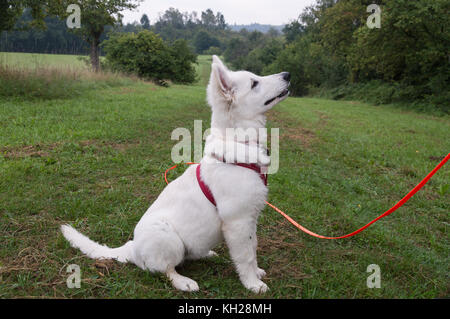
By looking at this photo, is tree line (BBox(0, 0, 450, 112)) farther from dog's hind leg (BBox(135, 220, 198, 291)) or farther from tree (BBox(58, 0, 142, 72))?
dog's hind leg (BBox(135, 220, 198, 291))

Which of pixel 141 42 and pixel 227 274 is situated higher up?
pixel 141 42

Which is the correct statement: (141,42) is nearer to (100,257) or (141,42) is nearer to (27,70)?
(27,70)

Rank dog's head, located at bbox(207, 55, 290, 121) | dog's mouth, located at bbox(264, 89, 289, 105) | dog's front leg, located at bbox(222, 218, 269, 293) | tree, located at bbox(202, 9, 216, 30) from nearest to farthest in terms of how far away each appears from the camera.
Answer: dog's front leg, located at bbox(222, 218, 269, 293) < dog's head, located at bbox(207, 55, 290, 121) < dog's mouth, located at bbox(264, 89, 289, 105) < tree, located at bbox(202, 9, 216, 30)

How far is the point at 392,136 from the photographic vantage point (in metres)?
9.98

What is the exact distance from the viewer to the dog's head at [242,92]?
272 cm

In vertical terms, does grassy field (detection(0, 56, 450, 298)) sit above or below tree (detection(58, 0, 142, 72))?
below

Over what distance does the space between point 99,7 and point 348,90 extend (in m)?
24.1

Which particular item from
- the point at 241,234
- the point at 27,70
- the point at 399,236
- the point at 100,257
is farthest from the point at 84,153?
the point at 27,70

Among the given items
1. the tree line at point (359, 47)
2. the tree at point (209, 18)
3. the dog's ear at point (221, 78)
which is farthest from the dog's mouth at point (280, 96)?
the tree at point (209, 18)

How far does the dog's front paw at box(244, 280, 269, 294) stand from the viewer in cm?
265

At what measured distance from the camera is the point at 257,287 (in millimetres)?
2666

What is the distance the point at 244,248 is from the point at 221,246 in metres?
0.96

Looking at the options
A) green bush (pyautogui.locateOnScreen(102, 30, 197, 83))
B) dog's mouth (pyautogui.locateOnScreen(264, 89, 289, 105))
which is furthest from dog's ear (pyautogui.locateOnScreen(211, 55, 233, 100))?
green bush (pyautogui.locateOnScreen(102, 30, 197, 83))

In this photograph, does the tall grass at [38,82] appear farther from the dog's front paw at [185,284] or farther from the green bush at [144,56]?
the green bush at [144,56]
